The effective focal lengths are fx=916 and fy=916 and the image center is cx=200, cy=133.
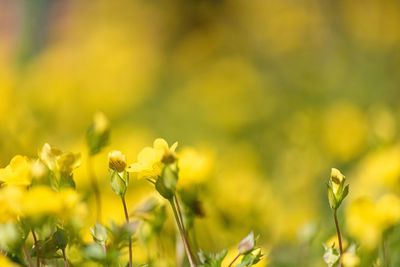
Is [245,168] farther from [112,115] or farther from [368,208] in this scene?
[368,208]

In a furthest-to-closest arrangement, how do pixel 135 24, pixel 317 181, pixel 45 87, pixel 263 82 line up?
pixel 135 24 → pixel 263 82 → pixel 45 87 → pixel 317 181

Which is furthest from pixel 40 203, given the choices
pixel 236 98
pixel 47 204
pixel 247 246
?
pixel 236 98

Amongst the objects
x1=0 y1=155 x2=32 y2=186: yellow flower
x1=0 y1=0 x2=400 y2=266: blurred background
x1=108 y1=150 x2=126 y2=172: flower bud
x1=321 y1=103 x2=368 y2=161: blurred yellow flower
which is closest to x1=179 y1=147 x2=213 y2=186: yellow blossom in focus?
x1=0 y1=0 x2=400 y2=266: blurred background

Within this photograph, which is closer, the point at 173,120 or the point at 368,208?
the point at 368,208

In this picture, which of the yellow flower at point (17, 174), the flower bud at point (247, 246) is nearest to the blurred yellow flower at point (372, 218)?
the flower bud at point (247, 246)

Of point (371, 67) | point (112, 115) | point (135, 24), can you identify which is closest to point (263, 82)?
point (371, 67)

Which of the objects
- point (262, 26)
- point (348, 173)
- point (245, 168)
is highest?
point (262, 26)

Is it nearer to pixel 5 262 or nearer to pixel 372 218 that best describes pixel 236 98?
pixel 372 218
